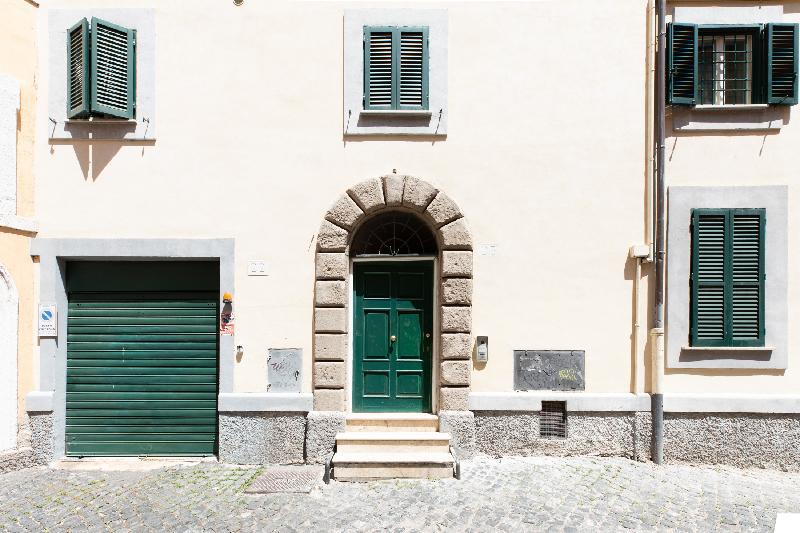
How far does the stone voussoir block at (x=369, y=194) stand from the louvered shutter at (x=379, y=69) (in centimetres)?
109

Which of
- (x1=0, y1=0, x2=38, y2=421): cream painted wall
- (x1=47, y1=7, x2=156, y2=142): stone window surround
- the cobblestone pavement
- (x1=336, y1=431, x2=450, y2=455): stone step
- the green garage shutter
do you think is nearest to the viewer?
the cobblestone pavement

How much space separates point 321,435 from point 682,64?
7046 mm

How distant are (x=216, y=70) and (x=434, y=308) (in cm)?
451

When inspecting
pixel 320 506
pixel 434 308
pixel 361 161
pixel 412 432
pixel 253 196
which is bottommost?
pixel 320 506

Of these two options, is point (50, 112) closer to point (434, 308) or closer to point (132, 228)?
point (132, 228)

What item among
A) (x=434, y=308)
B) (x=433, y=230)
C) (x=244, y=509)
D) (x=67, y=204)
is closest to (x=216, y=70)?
(x=67, y=204)

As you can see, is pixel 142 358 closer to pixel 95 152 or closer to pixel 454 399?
pixel 95 152

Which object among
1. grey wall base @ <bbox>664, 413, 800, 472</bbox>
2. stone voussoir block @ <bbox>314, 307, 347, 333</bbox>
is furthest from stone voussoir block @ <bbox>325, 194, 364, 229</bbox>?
grey wall base @ <bbox>664, 413, 800, 472</bbox>

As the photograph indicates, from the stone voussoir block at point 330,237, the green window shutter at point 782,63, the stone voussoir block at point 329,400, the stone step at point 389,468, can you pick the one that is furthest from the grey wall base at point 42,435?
the green window shutter at point 782,63

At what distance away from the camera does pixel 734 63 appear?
259 inches

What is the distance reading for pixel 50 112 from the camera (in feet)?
21.2

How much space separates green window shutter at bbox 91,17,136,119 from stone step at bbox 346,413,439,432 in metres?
5.23

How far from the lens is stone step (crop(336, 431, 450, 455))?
6.15 metres

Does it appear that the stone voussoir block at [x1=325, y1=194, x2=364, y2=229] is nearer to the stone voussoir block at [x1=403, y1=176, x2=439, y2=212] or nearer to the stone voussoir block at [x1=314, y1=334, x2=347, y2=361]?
the stone voussoir block at [x1=403, y1=176, x2=439, y2=212]
